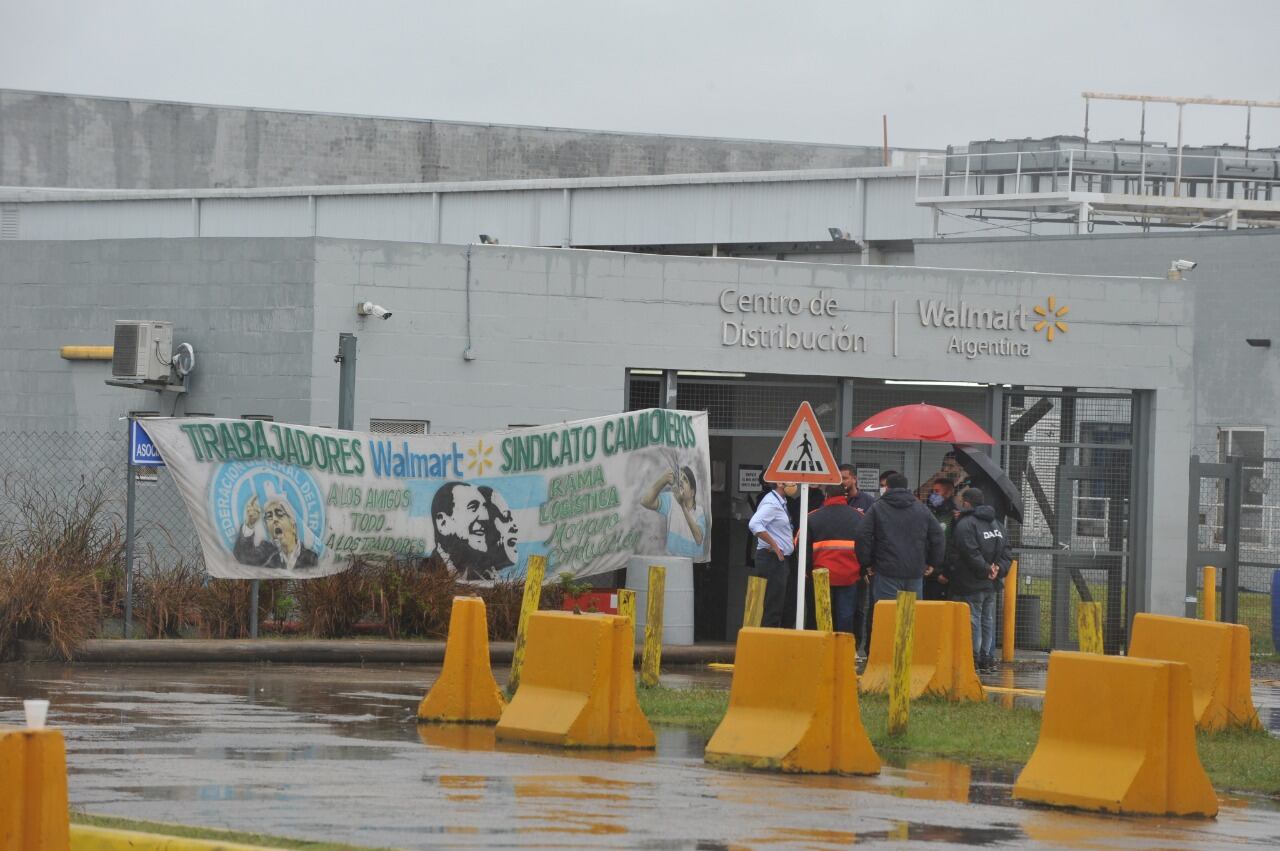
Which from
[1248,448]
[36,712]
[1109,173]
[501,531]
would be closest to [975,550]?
[501,531]

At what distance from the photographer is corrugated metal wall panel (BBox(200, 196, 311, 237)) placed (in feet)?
137

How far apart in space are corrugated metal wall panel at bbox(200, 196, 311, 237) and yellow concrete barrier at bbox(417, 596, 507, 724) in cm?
3043

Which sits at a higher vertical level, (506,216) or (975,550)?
(506,216)

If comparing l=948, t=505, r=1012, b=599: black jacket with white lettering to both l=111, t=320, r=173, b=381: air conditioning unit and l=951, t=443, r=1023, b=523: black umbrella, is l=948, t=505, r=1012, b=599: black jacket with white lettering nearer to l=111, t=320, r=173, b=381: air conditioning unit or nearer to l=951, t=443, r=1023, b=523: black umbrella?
l=951, t=443, r=1023, b=523: black umbrella

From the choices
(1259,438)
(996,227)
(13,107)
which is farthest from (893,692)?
(13,107)

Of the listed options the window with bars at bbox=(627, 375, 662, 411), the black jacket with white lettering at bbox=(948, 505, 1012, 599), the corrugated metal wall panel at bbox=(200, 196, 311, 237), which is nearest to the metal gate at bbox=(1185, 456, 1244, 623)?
the black jacket with white lettering at bbox=(948, 505, 1012, 599)

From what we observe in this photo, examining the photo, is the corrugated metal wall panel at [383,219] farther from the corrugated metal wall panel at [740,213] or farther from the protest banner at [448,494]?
the protest banner at [448,494]

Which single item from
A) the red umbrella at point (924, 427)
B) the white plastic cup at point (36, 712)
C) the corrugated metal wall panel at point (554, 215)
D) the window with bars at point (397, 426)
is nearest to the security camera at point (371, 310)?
the window with bars at point (397, 426)

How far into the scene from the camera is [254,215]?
4191cm

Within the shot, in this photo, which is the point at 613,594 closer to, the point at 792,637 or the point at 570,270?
the point at 570,270

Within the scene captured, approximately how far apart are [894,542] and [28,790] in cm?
1222

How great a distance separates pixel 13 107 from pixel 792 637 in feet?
138

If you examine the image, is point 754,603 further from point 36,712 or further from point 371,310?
point 36,712

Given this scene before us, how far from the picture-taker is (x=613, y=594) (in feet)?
65.1
